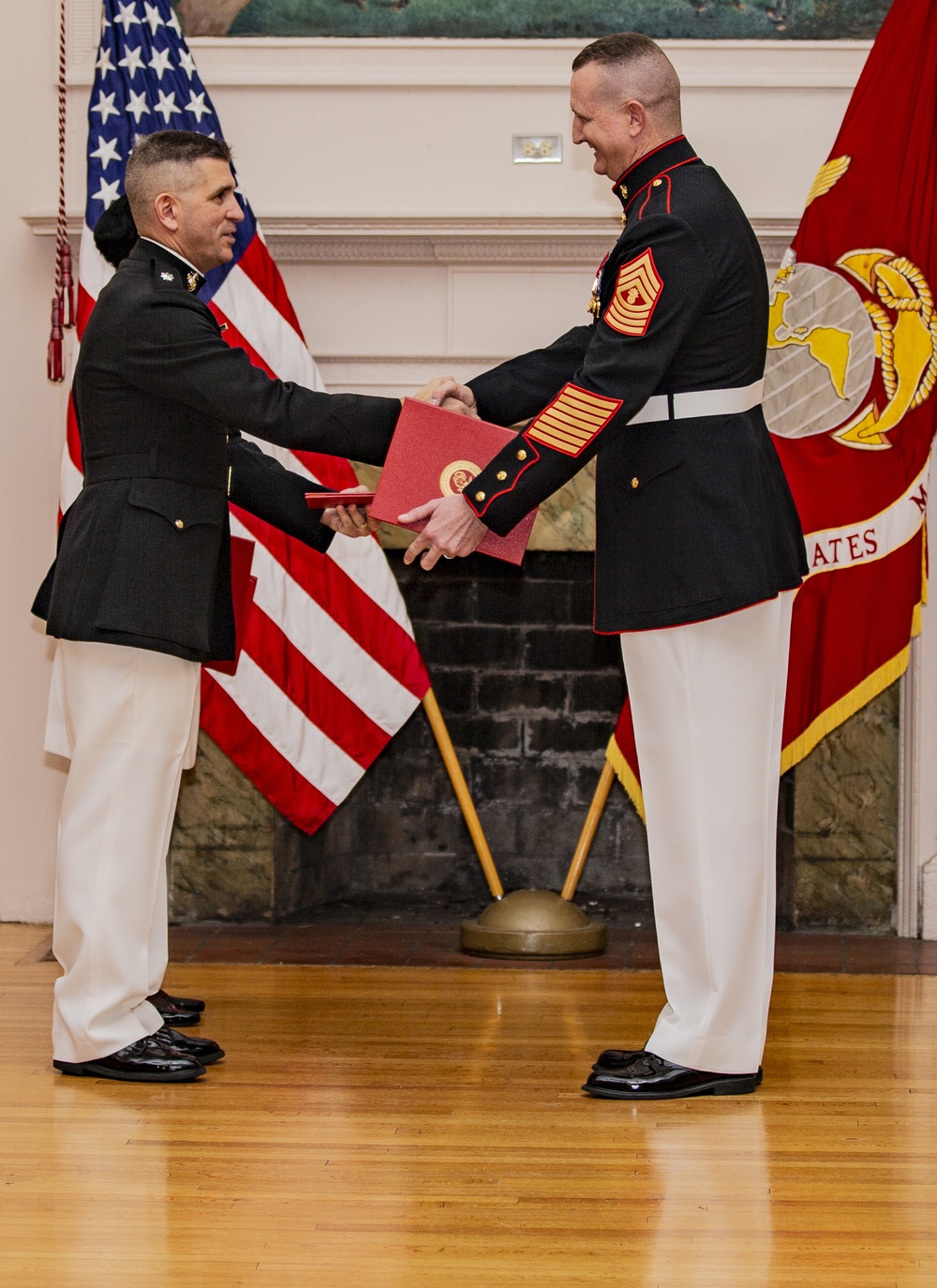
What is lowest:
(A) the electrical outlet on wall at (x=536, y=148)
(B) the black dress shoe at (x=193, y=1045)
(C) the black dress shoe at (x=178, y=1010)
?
(C) the black dress shoe at (x=178, y=1010)

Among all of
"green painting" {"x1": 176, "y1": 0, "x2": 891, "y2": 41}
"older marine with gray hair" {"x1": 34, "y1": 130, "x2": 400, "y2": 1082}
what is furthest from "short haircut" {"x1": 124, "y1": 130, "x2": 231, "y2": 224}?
"green painting" {"x1": 176, "y1": 0, "x2": 891, "y2": 41}

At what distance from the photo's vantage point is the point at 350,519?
283cm

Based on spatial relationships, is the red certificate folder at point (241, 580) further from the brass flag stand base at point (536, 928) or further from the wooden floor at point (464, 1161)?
the brass flag stand base at point (536, 928)

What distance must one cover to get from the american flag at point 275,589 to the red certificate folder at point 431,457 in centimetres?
130

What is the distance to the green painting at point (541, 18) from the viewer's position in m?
3.98

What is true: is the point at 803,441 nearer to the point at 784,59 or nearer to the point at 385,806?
the point at 784,59

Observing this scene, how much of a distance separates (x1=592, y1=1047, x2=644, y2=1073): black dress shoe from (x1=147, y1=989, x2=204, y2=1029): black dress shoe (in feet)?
2.72

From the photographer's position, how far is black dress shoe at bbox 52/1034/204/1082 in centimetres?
252

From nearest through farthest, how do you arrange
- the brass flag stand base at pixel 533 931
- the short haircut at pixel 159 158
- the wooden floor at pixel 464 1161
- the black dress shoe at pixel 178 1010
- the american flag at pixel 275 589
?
the wooden floor at pixel 464 1161, the short haircut at pixel 159 158, the black dress shoe at pixel 178 1010, the brass flag stand base at pixel 533 931, the american flag at pixel 275 589

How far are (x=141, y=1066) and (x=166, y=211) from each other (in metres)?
1.39

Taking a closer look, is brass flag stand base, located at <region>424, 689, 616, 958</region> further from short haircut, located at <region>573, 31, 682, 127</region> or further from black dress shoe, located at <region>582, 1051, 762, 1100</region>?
short haircut, located at <region>573, 31, 682, 127</region>

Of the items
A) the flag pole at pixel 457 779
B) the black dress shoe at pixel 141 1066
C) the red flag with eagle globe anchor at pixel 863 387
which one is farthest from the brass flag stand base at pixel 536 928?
the black dress shoe at pixel 141 1066

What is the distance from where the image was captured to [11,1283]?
1.72m

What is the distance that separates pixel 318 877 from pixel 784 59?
8.04 feet
